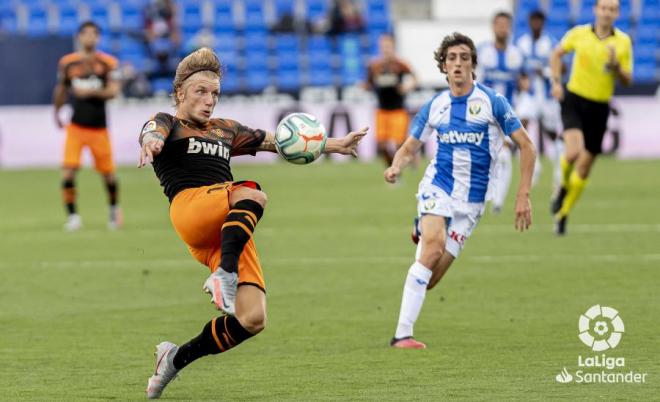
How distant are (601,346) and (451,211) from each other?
54.6 inches

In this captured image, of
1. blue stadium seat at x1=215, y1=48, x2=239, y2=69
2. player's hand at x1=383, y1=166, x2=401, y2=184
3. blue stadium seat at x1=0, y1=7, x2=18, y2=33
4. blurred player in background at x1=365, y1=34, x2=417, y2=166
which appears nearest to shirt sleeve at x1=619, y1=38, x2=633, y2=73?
player's hand at x1=383, y1=166, x2=401, y2=184

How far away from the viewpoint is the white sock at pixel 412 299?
9.23 m

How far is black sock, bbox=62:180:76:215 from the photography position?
1780 cm

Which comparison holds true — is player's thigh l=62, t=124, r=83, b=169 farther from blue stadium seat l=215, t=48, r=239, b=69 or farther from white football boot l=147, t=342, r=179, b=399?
blue stadium seat l=215, t=48, r=239, b=69

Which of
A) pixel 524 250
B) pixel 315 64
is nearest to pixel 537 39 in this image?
pixel 524 250

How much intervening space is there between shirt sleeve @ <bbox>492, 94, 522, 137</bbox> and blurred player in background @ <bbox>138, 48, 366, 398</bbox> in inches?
88.5

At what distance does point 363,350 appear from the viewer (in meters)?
9.14

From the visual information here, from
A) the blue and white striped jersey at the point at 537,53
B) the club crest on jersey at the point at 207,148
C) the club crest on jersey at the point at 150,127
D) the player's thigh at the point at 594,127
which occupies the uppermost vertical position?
the club crest on jersey at the point at 150,127

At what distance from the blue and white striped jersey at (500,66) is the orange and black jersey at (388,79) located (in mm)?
5547

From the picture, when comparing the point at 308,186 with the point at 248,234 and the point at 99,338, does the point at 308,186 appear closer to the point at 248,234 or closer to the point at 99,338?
the point at 99,338

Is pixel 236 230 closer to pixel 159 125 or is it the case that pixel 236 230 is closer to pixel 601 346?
pixel 159 125

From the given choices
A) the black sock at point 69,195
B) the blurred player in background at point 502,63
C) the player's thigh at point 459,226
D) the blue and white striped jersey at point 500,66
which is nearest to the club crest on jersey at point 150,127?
the player's thigh at point 459,226

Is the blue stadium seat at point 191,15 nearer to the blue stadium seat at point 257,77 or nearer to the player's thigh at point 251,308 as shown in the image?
the blue stadium seat at point 257,77

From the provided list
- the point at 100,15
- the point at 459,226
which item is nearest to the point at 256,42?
the point at 100,15
